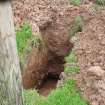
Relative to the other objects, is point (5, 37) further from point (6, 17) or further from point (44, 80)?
point (44, 80)

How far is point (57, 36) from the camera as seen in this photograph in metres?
7.34

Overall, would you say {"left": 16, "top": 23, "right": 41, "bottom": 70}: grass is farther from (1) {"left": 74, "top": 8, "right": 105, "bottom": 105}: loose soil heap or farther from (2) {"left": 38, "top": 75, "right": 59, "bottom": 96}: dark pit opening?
(2) {"left": 38, "top": 75, "right": 59, "bottom": 96}: dark pit opening

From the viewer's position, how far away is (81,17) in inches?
277

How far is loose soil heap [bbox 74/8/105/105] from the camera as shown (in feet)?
16.9

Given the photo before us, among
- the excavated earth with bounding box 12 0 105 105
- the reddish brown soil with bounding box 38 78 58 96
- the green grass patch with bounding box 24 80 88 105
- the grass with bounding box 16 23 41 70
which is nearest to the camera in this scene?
the green grass patch with bounding box 24 80 88 105

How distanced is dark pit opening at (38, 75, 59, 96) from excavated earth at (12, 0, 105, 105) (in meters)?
0.06

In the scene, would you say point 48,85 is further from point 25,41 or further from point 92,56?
point 92,56

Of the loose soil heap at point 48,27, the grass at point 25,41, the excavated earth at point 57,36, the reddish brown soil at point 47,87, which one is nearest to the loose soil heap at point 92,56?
the excavated earth at point 57,36

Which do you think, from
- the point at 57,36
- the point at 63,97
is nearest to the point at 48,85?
the point at 57,36

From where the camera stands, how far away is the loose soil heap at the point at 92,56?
514 cm

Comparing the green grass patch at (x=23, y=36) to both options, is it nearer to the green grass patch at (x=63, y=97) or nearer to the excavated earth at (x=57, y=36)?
the excavated earth at (x=57, y=36)

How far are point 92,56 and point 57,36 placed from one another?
160 cm

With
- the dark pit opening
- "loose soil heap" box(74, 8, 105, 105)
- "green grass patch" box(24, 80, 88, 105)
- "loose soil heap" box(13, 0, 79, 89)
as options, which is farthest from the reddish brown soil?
"green grass patch" box(24, 80, 88, 105)

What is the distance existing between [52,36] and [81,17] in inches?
26.1
